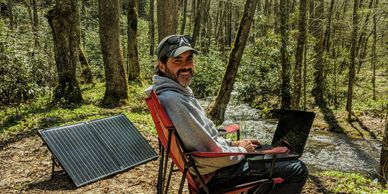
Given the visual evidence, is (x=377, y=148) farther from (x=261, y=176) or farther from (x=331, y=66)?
(x=261, y=176)

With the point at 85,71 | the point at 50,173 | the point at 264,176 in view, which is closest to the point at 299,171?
the point at 264,176

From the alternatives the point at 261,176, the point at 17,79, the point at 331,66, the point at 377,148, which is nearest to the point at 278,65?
the point at 331,66

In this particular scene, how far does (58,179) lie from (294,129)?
3531mm

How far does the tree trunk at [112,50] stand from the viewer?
1130cm

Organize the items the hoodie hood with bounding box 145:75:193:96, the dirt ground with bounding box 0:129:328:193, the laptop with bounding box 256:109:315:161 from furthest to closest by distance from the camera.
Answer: the dirt ground with bounding box 0:129:328:193
the laptop with bounding box 256:109:315:161
the hoodie hood with bounding box 145:75:193:96

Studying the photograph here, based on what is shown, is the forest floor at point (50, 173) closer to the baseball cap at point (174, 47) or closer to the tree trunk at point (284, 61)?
the baseball cap at point (174, 47)

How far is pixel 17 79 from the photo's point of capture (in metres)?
10.1

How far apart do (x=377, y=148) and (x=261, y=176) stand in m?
8.81

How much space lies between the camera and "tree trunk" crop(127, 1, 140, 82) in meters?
15.7

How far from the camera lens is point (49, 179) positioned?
5.38 m

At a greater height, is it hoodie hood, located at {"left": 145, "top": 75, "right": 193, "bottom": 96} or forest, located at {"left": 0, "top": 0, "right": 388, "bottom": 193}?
hoodie hood, located at {"left": 145, "top": 75, "right": 193, "bottom": 96}

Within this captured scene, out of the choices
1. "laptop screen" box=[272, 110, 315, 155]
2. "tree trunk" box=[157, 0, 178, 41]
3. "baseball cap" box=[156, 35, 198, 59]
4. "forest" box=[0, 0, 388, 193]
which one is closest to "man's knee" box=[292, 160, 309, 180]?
"laptop screen" box=[272, 110, 315, 155]

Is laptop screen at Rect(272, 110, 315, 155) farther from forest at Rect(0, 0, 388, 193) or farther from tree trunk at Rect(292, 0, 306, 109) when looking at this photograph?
tree trunk at Rect(292, 0, 306, 109)

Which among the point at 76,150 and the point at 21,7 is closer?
the point at 76,150
